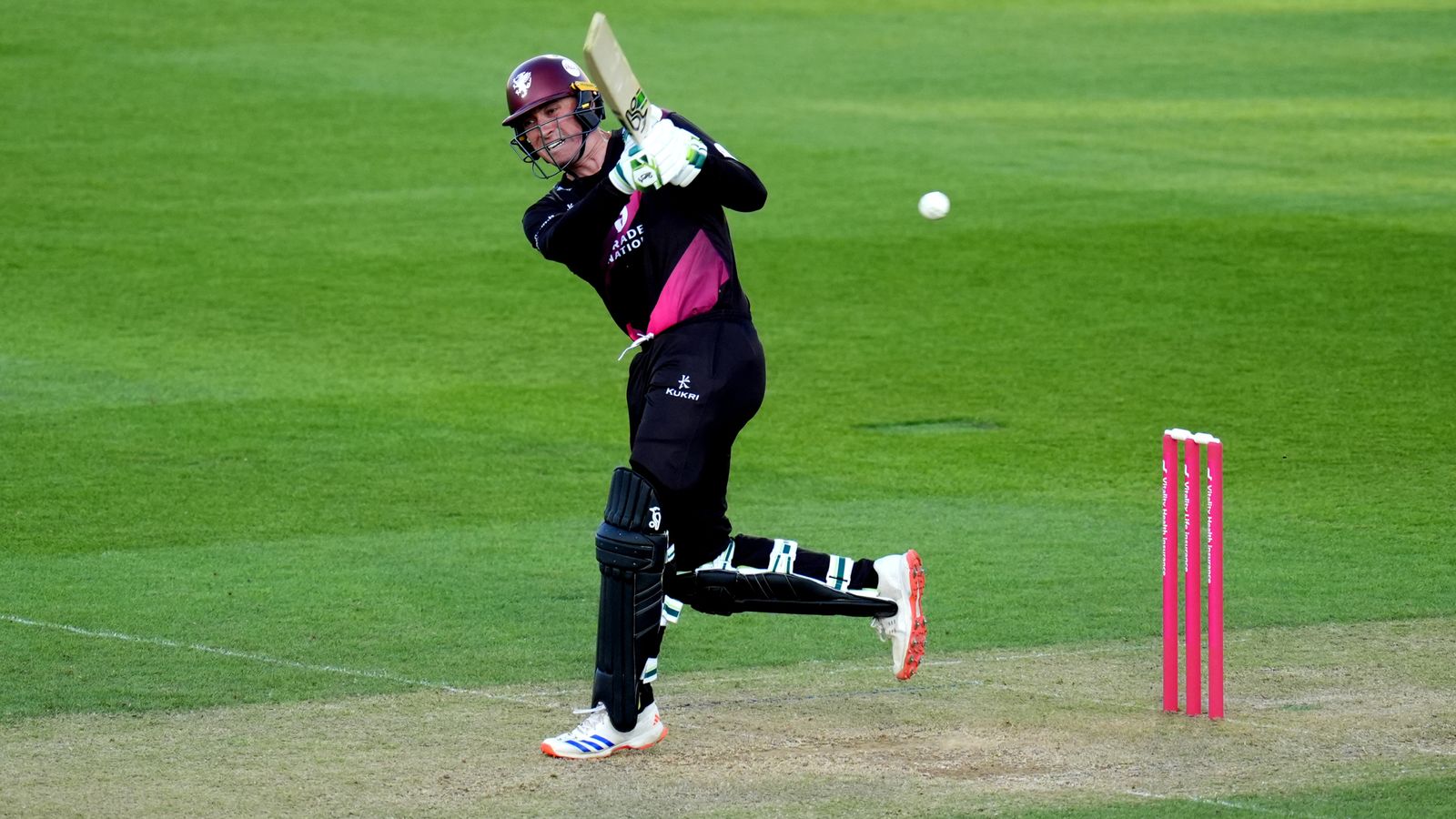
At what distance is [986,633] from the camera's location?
720 centimetres

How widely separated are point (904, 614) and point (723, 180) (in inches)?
55.8

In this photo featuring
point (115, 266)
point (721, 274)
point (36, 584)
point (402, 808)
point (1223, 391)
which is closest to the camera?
point (402, 808)

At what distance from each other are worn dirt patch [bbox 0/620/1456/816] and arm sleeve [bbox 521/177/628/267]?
4.60ft

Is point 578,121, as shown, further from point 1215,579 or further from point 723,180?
point 1215,579

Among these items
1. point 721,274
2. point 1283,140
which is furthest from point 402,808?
point 1283,140

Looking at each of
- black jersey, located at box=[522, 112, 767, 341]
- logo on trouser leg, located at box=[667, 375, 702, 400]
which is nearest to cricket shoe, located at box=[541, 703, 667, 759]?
logo on trouser leg, located at box=[667, 375, 702, 400]

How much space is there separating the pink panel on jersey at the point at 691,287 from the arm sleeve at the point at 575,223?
0.81ft

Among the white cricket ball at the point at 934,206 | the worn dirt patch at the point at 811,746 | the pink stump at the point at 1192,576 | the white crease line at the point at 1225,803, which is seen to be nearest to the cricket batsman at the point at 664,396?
the worn dirt patch at the point at 811,746

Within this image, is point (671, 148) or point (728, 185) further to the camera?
point (728, 185)

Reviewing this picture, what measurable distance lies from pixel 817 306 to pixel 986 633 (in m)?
6.97

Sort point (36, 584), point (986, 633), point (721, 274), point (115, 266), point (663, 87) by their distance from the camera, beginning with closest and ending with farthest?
point (721, 274) → point (986, 633) → point (36, 584) → point (115, 266) → point (663, 87)

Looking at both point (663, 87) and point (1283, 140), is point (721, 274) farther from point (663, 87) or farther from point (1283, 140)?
point (663, 87)

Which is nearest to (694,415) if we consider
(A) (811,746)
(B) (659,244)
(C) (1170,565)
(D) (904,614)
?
(B) (659,244)

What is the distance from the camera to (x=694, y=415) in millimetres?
5957
